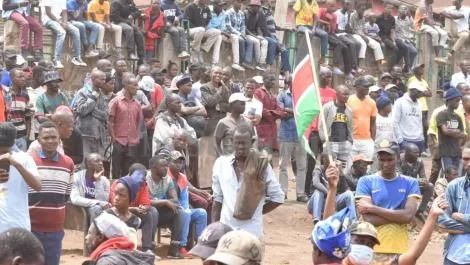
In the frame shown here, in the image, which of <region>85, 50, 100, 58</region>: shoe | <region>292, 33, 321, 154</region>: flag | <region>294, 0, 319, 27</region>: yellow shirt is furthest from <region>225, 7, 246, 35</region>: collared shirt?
<region>292, 33, 321, 154</region>: flag

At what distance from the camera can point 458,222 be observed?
1000 cm

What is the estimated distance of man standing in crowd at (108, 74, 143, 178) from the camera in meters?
15.5

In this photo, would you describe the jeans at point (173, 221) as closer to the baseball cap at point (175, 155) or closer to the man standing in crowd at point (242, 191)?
the baseball cap at point (175, 155)

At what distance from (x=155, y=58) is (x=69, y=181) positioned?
11238 mm

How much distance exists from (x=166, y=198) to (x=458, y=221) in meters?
4.71

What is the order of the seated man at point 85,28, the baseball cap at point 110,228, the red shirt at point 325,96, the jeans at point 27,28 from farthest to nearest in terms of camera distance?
the seated man at point 85,28 < the jeans at point 27,28 < the red shirt at point 325,96 < the baseball cap at point 110,228

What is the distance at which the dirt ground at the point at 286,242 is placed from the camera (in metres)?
13.8

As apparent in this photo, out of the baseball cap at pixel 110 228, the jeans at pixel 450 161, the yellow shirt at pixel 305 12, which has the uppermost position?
the yellow shirt at pixel 305 12

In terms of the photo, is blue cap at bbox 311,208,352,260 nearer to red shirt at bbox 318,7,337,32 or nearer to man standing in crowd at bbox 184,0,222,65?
man standing in crowd at bbox 184,0,222,65

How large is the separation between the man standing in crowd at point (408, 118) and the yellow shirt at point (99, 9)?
482 centimetres

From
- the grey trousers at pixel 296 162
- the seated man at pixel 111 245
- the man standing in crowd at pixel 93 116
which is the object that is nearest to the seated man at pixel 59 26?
the grey trousers at pixel 296 162

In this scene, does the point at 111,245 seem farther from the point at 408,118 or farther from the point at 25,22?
the point at 408,118

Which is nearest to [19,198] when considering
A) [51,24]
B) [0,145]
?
[0,145]

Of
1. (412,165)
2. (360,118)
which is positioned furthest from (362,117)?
(412,165)
